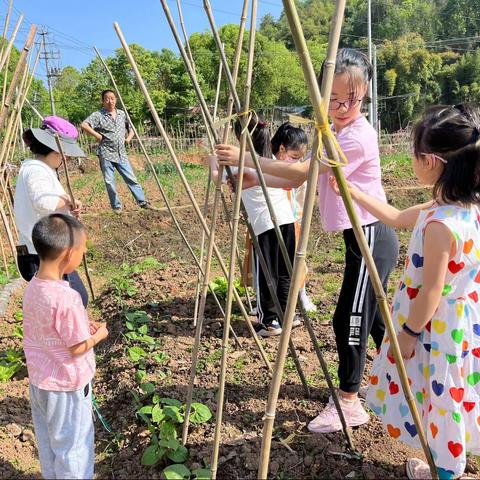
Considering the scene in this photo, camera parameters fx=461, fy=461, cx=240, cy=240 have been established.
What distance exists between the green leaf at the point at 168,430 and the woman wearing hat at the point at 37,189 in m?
1.13

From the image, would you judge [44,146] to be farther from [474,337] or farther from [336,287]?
[336,287]

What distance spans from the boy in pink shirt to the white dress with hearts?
3.79 ft

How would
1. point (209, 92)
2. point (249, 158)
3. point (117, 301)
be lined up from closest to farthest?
point (249, 158), point (117, 301), point (209, 92)

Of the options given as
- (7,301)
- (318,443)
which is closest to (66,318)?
(318,443)

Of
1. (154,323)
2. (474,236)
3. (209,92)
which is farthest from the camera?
(209,92)

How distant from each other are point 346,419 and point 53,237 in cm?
145

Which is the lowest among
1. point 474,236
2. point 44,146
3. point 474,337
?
point 474,337

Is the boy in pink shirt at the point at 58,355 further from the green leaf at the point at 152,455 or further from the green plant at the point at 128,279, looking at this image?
the green plant at the point at 128,279

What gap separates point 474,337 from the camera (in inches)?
59.2

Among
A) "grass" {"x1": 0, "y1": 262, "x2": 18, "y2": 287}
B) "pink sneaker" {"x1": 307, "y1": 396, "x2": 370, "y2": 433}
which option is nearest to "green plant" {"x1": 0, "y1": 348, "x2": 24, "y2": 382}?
"grass" {"x1": 0, "y1": 262, "x2": 18, "y2": 287}

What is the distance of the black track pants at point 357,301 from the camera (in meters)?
1.95

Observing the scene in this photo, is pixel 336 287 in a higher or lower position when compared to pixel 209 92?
lower

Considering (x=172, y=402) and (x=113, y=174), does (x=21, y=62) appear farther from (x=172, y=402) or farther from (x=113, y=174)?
(x=113, y=174)

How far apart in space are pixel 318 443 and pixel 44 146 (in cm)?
214
